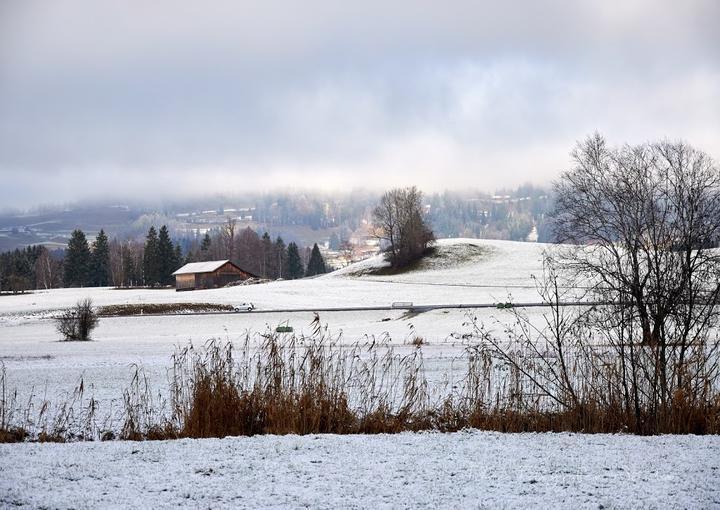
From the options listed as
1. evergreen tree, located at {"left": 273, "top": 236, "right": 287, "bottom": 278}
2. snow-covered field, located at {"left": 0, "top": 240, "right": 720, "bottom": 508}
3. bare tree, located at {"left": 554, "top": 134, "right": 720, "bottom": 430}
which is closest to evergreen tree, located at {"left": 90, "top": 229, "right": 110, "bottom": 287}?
evergreen tree, located at {"left": 273, "top": 236, "right": 287, "bottom": 278}

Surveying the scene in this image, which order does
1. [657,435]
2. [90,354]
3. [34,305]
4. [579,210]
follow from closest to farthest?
[657,435] → [90,354] → [579,210] → [34,305]

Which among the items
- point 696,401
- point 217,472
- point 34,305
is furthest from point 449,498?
point 34,305

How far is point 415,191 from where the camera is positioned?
108 m

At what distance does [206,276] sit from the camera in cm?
8938

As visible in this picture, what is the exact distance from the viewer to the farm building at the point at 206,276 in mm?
89312

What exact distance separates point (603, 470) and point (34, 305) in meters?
65.0

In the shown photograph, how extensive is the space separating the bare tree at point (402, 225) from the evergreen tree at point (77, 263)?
54.9m

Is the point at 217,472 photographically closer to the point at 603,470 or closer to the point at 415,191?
the point at 603,470

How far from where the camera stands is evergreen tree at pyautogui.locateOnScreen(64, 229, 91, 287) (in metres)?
113

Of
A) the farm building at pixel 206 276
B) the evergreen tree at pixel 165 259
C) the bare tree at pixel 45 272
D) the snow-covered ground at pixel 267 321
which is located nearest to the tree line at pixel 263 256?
the evergreen tree at pixel 165 259

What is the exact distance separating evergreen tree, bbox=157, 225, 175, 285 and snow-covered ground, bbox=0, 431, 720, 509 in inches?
4306

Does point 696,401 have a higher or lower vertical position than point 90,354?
higher

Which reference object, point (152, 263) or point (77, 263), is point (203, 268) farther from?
point (77, 263)

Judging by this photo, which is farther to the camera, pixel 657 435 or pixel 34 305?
pixel 34 305
